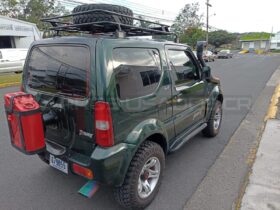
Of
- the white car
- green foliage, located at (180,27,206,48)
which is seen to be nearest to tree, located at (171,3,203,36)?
green foliage, located at (180,27,206,48)

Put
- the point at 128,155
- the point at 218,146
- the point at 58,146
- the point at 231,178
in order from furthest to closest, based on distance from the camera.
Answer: the point at 218,146 < the point at 231,178 < the point at 58,146 < the point at 128,155

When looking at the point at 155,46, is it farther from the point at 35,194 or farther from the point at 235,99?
the point at 235,99

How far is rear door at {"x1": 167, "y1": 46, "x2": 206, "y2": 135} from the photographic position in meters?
2.95

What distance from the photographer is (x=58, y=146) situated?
245 centimetres

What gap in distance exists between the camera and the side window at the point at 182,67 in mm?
2968

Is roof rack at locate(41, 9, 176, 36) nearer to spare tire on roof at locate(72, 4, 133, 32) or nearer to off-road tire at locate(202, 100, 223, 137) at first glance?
spare tire on roof at locate(72, 4, 133, 32)

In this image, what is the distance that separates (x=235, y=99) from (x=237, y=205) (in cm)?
557

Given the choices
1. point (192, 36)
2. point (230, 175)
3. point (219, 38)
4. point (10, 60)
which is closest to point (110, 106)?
point (230, 175)

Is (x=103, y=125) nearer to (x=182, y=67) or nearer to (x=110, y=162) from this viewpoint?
(x=110, y=162)

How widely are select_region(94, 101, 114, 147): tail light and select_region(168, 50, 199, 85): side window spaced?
124 centimetres

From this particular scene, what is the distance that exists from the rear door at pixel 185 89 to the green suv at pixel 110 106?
3 centimetres

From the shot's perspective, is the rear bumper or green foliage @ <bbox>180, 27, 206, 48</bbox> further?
green foliage @ <bbox>180, 27, 206, 48</bbox>

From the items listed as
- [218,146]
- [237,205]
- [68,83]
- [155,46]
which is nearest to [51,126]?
[68,83]

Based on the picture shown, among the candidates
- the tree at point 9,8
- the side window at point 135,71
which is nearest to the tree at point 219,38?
the tree at point 9,8
